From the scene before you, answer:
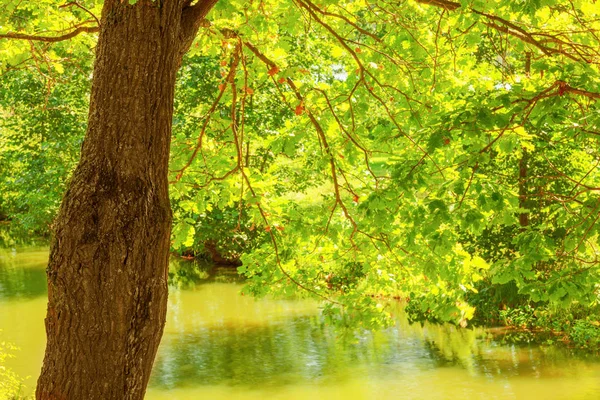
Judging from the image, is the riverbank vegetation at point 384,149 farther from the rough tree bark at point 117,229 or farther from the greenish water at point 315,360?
the greenish water at point 315,360

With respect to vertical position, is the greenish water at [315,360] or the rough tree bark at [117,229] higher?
the rough tree bark at [117,229]

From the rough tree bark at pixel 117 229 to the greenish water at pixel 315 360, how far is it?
591 cm

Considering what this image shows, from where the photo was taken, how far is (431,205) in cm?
417

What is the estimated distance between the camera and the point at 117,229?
2945mm

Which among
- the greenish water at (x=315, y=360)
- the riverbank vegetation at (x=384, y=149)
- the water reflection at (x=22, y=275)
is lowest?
the greenish water at (x=315, y=360)

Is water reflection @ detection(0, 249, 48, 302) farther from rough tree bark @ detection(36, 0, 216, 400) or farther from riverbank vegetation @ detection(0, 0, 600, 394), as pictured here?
rough tree bark @ detection(36, 0, 216, 400)

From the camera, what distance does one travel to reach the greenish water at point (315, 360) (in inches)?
345

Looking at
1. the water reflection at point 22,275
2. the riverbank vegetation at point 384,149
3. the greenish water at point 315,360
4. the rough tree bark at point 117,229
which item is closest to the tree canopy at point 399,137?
the riverbank vegetation at point 384,149

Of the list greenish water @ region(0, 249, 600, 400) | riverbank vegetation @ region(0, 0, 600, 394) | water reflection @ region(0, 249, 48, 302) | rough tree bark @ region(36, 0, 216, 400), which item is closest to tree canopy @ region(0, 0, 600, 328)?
riverbank vegetation @ region(0, 0, 600, 394)

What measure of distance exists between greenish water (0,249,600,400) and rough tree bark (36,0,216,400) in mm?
5914

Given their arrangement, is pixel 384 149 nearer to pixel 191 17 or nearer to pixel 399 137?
pixel 399 137

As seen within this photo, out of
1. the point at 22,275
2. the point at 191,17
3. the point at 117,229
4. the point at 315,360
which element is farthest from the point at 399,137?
the point at 22,275

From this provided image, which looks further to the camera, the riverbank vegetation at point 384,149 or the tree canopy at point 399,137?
the tree canopy at point 399,137

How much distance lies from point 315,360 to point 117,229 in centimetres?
723
